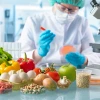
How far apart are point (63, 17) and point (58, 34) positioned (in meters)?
0.23

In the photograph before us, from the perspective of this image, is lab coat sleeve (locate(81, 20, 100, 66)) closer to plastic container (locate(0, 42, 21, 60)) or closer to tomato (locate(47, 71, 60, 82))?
plastic container (locate(0, 42, 21, 60))

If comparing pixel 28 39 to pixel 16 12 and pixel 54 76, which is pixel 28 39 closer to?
pixel 54 76

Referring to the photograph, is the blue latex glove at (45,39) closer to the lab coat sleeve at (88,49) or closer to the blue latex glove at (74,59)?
the blue latex glove at (74,59)

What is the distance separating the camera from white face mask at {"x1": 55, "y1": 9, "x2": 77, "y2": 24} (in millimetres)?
2670

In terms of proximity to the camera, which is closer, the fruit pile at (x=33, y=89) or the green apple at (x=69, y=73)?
the fruit pile at (x=33, y=89)

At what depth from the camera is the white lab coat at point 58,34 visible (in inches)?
107

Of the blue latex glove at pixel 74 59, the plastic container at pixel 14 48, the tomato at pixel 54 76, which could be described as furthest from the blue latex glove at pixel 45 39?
the tomato at pixel 54 76

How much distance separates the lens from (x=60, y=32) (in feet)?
9.33

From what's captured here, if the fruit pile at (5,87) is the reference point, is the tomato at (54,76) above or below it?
above

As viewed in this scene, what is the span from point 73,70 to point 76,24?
1.27 meters

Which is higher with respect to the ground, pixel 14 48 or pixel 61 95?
pixel 14 48

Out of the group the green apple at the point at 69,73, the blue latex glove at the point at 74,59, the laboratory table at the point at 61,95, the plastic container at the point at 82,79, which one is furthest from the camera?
the blue latex glove at the point at 74,59

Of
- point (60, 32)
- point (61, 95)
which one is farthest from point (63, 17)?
point (61, 95)

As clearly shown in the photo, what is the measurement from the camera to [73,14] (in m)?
→ 2.71
